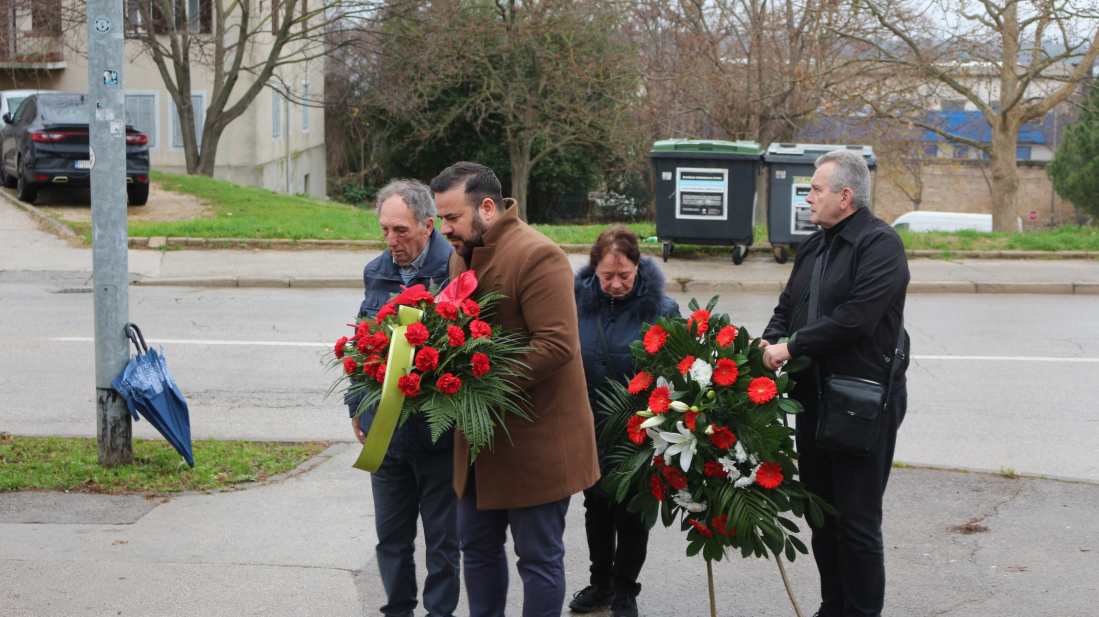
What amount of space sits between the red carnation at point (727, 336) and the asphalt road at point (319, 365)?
233 cm

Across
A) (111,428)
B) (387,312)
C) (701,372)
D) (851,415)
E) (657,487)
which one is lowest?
(111,428)

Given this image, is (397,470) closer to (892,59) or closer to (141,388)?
(141,388)

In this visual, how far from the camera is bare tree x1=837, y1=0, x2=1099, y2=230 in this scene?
17.9 metres

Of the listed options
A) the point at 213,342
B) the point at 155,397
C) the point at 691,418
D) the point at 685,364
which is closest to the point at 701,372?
the point at 685,364

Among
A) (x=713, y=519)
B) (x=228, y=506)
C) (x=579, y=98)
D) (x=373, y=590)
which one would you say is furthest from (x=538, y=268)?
(x=579, y=98)

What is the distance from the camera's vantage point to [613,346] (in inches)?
157

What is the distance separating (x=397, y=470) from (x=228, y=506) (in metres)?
1.85

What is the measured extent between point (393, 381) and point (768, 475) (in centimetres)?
139

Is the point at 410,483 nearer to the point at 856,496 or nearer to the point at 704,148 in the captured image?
the point at 856,496

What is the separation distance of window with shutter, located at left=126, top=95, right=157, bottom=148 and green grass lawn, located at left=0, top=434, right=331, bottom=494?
76.6 ft

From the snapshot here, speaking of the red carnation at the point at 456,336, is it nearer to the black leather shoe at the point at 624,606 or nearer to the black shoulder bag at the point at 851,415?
the black shoulder bag at the point at 851,415

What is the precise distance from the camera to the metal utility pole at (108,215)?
217 inches

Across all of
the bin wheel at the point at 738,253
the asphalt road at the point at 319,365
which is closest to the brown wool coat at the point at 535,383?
the asphalt road at the point at 319,365

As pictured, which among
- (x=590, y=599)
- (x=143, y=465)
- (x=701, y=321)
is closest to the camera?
(x=701, y=321)
